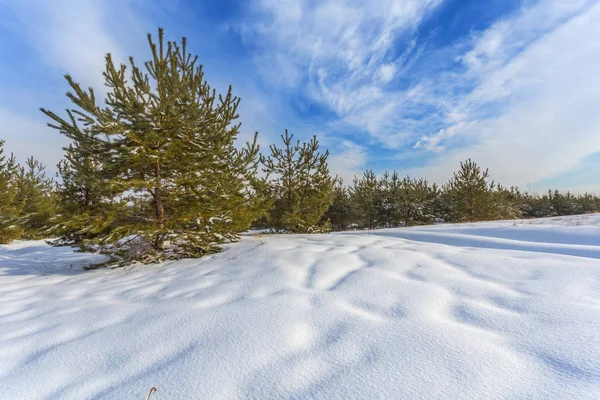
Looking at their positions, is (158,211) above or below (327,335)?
above

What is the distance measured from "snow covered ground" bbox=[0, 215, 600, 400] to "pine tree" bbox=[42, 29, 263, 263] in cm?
177

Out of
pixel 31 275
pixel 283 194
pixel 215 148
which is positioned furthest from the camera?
pixel 283 194

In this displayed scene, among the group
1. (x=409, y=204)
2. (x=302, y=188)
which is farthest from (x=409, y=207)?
(x=302, y=188)

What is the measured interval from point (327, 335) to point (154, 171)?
4669 millimetres

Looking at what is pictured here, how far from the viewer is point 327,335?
162cm

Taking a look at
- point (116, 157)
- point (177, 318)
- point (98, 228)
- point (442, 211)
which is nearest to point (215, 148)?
point (116, 157)

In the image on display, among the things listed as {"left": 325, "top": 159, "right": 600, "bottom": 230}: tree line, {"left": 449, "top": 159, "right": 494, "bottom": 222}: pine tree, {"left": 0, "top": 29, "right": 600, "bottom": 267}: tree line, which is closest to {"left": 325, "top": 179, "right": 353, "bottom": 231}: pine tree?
{"left": 325, "top": 159, "right": 600, "bottom": 230}: tree line

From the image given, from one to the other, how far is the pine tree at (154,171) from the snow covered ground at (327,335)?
177 centimetres

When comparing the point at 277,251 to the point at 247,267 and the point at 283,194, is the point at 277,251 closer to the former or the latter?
the point at 247,267

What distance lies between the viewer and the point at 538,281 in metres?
2.29

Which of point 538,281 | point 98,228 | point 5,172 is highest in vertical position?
point 5,172

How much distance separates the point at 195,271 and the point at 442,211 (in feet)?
81.4

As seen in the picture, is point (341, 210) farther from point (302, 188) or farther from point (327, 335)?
point (327, 335)

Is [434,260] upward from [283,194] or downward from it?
downward
